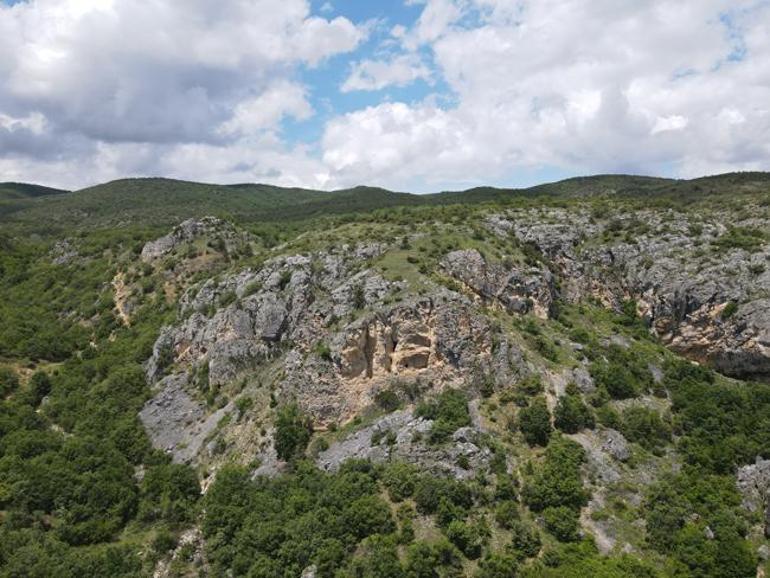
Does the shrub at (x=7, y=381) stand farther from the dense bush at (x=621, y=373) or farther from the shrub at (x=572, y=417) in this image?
the dense bush at (x=621, y=373)

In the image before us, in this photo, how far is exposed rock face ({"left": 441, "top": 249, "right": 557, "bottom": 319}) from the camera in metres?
72.4

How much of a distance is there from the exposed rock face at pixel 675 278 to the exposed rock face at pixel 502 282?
1233 cm

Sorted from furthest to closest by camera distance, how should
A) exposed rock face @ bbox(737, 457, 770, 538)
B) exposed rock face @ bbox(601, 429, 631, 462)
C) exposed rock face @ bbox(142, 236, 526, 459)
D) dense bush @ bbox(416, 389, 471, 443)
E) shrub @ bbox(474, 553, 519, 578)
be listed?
exposed rock face @ bbox(142, 236, 526, 459) < dense bush @ bbox(416, 389, 471, 443) < exposed rock face @ bbox(601, 429, 631, 462) < exposed rock face @ bbox(737, 457, 770, 538) < shrub @ bbox(474, 553, 519, 578)

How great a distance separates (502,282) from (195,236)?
224ft

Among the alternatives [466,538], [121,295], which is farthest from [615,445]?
[121,295]

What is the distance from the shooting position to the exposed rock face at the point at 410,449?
51.0 m

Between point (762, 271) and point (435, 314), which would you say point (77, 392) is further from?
point (762, 271)

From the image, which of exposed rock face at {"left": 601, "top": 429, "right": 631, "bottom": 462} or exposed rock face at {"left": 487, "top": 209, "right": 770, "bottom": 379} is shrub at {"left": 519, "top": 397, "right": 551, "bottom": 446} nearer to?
exposed rock face at {"left": 601, "top": 429, "right": 631, "bottom": 462}

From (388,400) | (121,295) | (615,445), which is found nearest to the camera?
(615,445)

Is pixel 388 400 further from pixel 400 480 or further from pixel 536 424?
pixel 536 424

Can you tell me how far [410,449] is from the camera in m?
53.1

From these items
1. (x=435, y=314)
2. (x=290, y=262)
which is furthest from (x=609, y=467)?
(x=290, y=262)

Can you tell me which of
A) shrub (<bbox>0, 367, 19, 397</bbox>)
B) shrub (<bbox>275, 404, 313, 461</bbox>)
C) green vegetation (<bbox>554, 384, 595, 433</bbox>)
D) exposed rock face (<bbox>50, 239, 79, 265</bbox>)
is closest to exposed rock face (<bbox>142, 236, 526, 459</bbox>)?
shrub (<bbox>275, 404, 313, 461</bbox>)

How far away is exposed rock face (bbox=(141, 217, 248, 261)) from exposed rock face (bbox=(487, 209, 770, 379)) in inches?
2133
